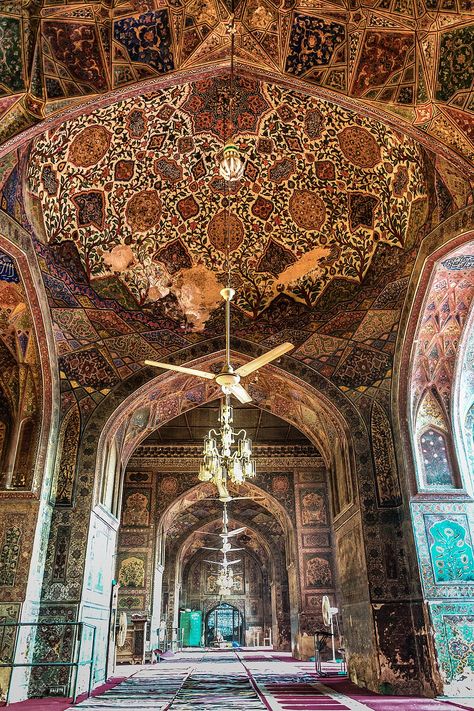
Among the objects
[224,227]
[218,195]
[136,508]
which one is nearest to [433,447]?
[224,227]

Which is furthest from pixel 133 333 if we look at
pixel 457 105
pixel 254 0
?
pixel 457 105

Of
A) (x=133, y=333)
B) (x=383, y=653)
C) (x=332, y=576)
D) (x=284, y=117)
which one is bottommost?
(x=383, y=653)

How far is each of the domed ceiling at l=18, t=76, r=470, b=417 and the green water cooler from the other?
20988 millimetres

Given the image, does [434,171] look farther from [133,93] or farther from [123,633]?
[123,633]

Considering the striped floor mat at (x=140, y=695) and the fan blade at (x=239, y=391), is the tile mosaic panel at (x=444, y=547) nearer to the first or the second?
the fan blade at (x=239, y=391)

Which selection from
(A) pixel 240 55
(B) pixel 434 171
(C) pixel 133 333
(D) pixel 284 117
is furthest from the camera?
(C) pixel 133 333

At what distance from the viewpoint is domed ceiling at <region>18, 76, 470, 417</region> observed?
7.40 m

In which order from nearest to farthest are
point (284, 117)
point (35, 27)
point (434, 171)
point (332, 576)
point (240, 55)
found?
1. point (35, 27)
2. point (240, 55)
3. point (434, 171)
4. point (284, 117)
5. point (332, 576)

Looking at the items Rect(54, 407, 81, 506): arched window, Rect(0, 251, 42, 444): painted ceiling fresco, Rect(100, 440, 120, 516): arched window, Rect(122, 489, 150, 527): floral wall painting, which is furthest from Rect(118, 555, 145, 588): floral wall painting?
Rect(0, 251, 42, 444): painted ceiling fresco

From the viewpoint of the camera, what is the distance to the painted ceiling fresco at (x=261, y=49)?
208 inches

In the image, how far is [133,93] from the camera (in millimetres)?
6168

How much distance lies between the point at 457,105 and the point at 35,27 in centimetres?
436

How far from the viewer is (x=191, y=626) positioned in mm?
26594

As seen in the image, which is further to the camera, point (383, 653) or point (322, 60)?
point (383, 653)
